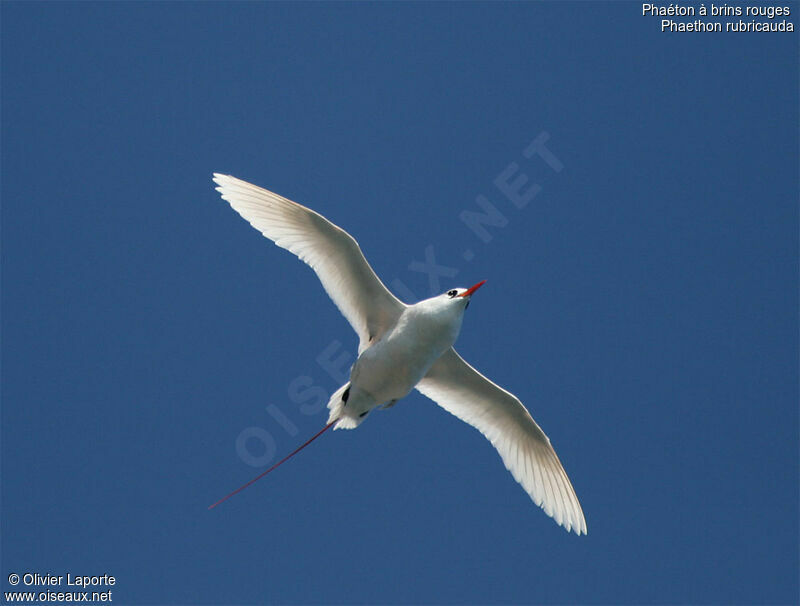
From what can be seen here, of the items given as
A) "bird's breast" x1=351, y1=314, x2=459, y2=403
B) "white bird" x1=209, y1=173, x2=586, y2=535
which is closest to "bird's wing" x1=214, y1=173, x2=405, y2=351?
"white bird" x1=209, y1=173, x2=586, y2=535

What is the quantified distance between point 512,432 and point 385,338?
292 cm

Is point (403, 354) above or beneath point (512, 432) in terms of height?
above

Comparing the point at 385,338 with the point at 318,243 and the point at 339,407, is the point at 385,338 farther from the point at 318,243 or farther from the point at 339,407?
the point at 318,243

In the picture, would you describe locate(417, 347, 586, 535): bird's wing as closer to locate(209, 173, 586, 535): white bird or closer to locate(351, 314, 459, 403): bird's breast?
locate(209, 173, 586, 535): white bird

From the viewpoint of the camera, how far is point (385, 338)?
1202 cm

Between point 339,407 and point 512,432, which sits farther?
point 512,432

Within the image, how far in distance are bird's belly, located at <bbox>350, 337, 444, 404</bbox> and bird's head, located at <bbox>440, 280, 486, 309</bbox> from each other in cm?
66

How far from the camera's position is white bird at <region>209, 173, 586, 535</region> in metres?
11.8

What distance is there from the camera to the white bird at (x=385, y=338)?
1179cm

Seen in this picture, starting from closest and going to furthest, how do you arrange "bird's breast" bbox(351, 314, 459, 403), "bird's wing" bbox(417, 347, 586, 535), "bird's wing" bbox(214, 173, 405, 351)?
"bird's breast" bbox(351, 314, 459, 403) → "bird's wing" bbox(214, 173, 405, 351) → "bird's wing" bbox(417, 347, 586, 535)

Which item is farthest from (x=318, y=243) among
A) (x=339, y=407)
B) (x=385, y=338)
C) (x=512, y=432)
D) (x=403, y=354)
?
(x=512, y=432)

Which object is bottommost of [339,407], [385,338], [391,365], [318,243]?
[391,365]

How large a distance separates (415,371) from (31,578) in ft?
20.4

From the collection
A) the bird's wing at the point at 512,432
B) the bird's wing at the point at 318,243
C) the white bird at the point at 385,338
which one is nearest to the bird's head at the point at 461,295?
the white bird at the point at 385,338
